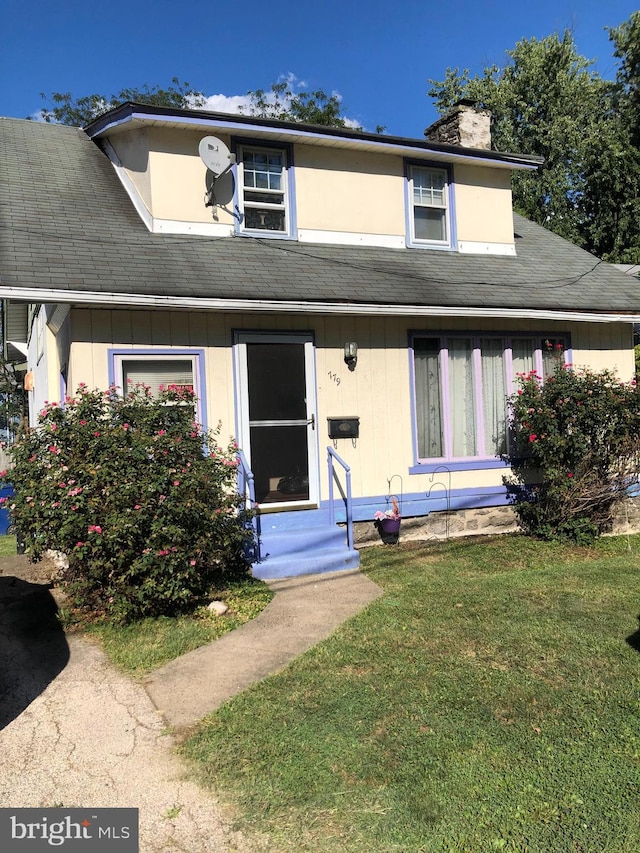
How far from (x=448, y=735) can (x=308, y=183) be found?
7.48 m

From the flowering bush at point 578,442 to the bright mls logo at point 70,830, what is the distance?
6.49 meters

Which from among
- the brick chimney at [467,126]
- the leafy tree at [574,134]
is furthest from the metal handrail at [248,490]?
the leafy tree at [574,134]

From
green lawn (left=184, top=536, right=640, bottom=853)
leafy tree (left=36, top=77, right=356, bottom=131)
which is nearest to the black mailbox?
green lawn (left=184, top=536, right=640, bottom=853)

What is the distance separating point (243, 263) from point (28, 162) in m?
4.02

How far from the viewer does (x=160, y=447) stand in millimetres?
5598

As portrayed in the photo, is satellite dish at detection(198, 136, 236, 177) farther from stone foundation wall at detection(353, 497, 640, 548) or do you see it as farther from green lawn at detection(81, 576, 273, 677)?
green lawn at detection(81, 576, 273, 677)

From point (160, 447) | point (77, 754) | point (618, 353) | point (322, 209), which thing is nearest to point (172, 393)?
point (160, 447)

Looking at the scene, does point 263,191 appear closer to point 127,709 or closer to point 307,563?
point 307,563

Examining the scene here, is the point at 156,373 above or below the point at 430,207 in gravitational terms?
below

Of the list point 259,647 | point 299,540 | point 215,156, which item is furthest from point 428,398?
point 259,647

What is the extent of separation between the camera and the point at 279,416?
857 cm

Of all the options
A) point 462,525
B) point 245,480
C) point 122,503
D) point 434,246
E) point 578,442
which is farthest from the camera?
point 434,246

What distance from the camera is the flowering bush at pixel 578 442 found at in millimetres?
7992

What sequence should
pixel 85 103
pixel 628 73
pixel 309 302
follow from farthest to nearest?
1. pixel 85 103
2. pixel 628 73
3. pixel 309 302
